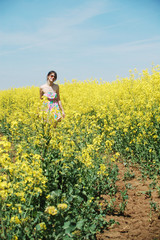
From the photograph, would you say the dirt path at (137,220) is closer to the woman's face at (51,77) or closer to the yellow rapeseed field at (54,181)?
the yellow rapeseed field at (54,181)

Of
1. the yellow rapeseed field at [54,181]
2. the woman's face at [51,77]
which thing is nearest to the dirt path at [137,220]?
the yellow rapeseed field at [54,181]

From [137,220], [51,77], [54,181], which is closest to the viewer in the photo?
[54,181]

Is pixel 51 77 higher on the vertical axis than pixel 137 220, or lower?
higher

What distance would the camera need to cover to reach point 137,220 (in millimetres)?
3441

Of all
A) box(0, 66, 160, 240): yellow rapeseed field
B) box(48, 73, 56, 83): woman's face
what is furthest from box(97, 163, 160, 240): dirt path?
box(48, 73, 56, 83): woman's face

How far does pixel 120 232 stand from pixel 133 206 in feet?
2.49

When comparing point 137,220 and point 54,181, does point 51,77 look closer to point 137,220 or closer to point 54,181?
point 54,181

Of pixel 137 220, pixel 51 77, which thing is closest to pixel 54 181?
pixel 137 220

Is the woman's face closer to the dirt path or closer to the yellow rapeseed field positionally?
the yellow rapeseed field

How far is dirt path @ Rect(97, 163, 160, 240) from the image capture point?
10.1 ft

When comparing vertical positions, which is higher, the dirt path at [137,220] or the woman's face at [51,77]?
the woman's face at [51,77]

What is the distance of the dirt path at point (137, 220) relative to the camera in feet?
10.1

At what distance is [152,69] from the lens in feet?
35.6

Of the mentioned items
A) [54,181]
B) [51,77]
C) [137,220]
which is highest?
[51,77]
